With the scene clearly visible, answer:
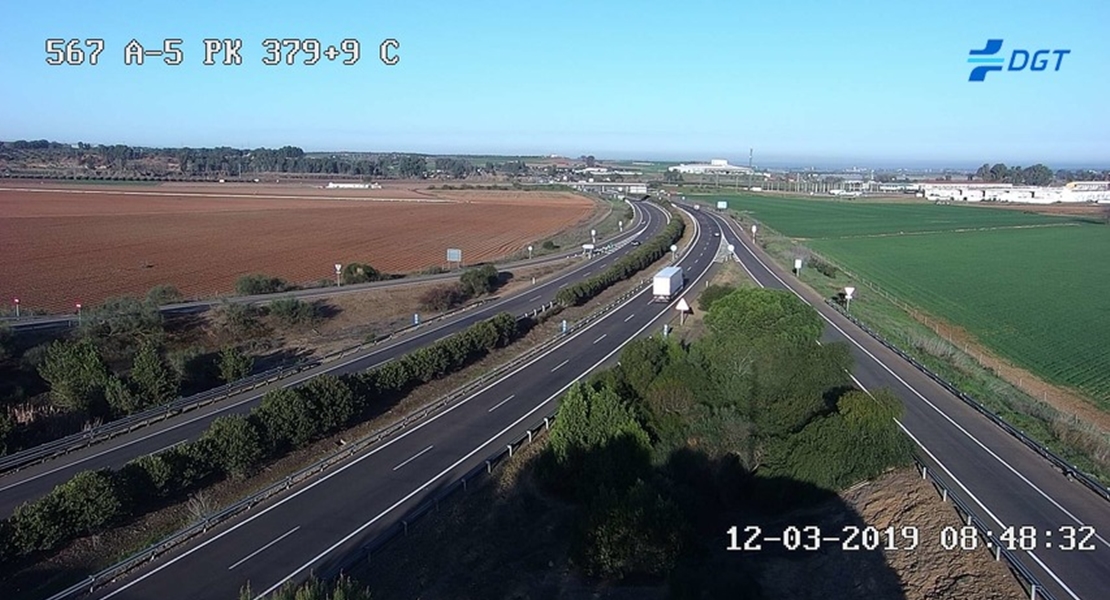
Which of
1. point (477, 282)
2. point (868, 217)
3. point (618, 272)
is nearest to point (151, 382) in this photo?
point (477, 282)

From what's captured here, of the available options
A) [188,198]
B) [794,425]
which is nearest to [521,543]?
[794,425]

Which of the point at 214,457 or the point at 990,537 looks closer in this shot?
the point at 990,537

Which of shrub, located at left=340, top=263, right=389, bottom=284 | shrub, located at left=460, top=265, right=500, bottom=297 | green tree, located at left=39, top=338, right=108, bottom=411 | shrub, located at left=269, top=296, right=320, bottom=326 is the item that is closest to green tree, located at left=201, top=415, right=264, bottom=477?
green tree, located at left=39, top=338, right=108, bottom=411

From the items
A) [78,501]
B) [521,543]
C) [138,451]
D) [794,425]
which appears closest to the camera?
[78,501]

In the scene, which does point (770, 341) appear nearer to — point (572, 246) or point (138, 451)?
point (138, 451)

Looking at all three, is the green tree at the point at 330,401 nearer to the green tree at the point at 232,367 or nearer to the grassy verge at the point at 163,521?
the grassy verge at the point at 163,521

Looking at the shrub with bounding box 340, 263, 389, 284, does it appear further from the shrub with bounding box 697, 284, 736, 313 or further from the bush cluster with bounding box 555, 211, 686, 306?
the shrub with bounding box 697, 284, 736, 313

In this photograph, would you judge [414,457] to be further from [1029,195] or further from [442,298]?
[1029,195]
